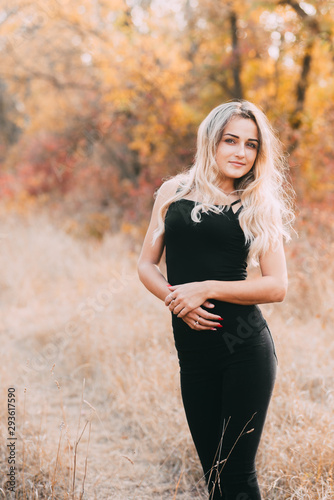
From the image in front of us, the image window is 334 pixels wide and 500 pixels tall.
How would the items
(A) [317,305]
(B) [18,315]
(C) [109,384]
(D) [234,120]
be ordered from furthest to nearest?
(B) [18,315] → (A) [317,305] → (C) [109,384] → (D) [234,120]

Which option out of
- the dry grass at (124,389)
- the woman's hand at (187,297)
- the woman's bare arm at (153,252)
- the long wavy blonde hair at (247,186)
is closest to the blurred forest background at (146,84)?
the dry grass at (124,389)

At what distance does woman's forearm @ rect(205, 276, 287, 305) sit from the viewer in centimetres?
196

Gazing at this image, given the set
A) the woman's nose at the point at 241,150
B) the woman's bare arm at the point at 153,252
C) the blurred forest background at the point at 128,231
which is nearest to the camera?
the woman's nose at the point at 241,150

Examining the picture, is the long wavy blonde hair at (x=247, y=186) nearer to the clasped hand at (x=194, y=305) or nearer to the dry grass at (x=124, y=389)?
the clasped hand at (x=194, y=305)

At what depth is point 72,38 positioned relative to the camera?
12.5 metres

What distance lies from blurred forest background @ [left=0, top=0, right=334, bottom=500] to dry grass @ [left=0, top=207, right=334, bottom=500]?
2 centimetres

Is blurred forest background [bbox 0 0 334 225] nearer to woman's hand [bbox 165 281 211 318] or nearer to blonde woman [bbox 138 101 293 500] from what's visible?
blonde woman [bbox 138 101 293 500]

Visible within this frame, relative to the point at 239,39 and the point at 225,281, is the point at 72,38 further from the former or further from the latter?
the point at 225,281

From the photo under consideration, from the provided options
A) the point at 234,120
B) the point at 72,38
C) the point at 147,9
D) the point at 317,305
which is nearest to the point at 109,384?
the point at 317,305

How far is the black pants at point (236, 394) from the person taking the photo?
6.52ft

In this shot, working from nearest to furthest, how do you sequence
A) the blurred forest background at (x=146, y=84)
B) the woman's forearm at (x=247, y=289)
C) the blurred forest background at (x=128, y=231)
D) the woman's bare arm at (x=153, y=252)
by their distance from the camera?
the woman's forearm at (x=247, y=289) → the woman's bare arm at (x=153, y=252) → the blurred forest background at (x=128, y=231) → the blurred forest background at (x=146, y=84)

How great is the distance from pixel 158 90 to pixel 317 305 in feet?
21.0

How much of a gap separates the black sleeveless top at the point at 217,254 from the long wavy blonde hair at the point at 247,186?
0.04m

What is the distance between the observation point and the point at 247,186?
86.9 inches
